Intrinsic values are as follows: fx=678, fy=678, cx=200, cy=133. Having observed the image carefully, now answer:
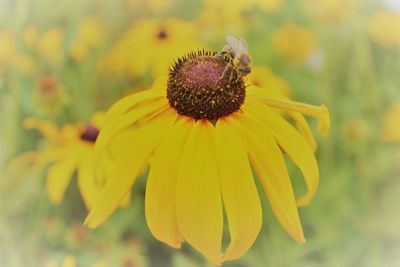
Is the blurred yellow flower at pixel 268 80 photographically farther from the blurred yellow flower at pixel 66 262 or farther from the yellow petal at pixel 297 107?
the blurred yellow flower at pixel 66 262

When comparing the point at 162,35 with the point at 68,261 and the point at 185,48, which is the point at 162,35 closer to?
the point at 185,48

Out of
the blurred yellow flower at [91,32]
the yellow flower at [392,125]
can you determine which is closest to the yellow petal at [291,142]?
the yellow flower at [392,125]

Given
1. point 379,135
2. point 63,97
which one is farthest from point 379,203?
point 63,97

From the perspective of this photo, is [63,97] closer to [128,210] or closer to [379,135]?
[128,210]

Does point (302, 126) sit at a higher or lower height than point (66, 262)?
higher

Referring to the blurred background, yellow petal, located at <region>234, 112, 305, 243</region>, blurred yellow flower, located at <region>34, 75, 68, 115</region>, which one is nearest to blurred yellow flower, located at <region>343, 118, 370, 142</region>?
the blurred background

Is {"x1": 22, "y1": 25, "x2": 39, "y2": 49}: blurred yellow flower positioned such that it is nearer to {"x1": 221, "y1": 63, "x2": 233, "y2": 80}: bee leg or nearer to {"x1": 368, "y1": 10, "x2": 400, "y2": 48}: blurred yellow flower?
{"x1": 221, "y1": 63, "x2": 233, "y2": 80}: bee leg

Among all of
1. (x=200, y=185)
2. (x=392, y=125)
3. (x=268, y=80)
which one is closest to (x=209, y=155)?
(x=200, y=185)
